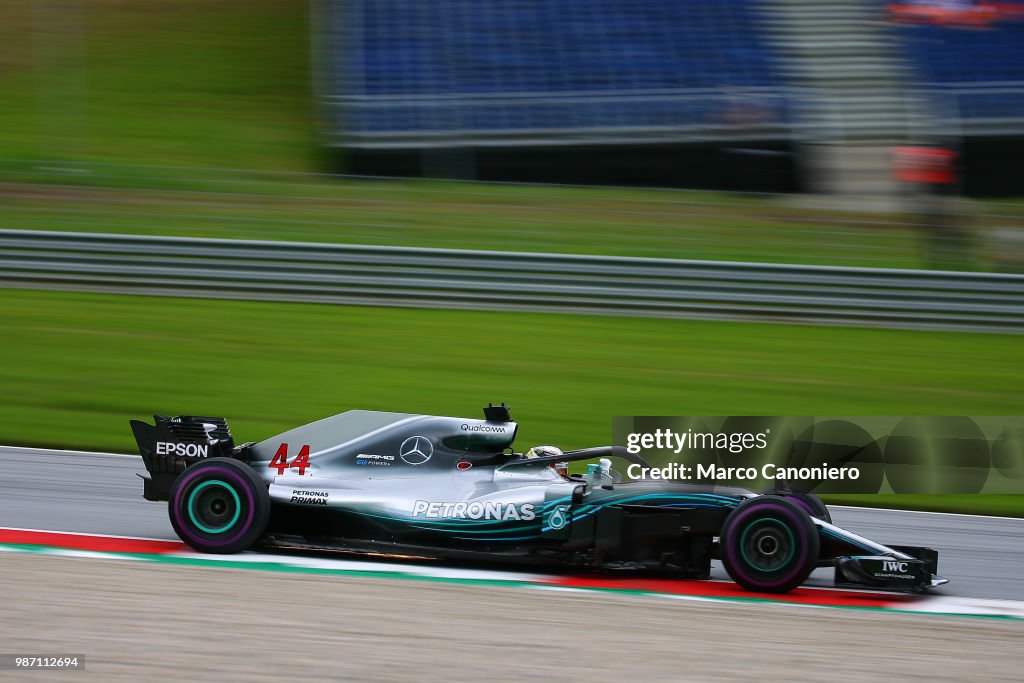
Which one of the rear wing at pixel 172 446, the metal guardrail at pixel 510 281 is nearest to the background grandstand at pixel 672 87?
the metal guardrail at pixel 510 281

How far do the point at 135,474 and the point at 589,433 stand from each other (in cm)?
Answer: 393

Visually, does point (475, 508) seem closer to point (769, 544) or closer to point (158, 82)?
point (769, 544)

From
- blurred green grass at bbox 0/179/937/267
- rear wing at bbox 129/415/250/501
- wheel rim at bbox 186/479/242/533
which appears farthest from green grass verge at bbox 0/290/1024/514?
wheel rim at bbox 186/479/242/533

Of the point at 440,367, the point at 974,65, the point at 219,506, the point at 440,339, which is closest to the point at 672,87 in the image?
the point at 974,65

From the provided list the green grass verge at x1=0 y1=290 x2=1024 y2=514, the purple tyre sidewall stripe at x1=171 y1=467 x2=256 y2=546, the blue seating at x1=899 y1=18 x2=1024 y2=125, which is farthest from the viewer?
the blue seating at x1=899 y1=18 x2=1024 y2=125

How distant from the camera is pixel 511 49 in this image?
70.3 feet

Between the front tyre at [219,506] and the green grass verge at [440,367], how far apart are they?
345 centimetres

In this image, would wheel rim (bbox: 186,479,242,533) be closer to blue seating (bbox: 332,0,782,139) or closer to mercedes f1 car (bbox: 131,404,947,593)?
mercedes f1 car (bbox: 131,404,947,593)

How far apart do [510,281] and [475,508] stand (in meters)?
7.41

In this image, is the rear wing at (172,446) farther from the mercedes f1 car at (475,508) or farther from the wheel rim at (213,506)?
the wheel rim at (213,506)

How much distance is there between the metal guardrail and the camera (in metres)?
13.5

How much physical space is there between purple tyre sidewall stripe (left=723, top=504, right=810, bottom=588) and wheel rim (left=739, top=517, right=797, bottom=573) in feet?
0.11

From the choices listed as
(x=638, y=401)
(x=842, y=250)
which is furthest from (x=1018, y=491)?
(x=842, y=250)

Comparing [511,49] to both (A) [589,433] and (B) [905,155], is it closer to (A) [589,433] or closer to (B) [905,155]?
(B) [905,155]
